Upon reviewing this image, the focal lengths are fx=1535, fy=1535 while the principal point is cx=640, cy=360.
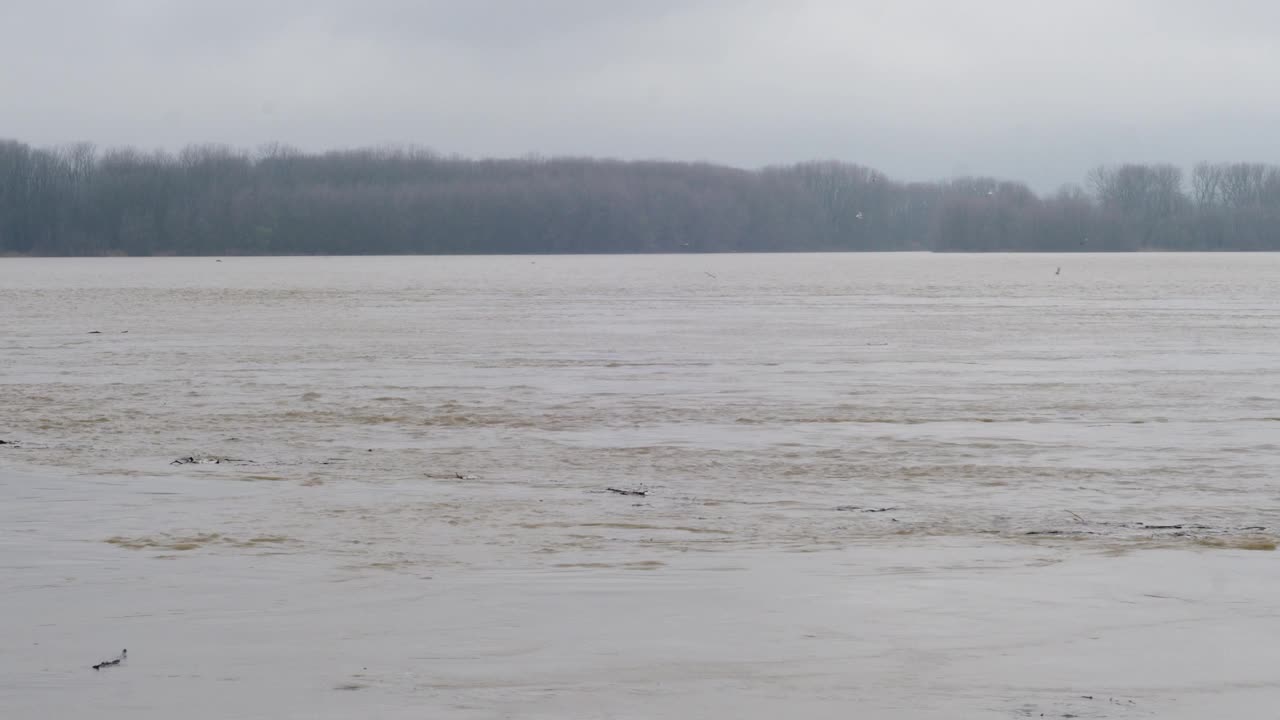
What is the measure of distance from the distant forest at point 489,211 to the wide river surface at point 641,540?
146 metres

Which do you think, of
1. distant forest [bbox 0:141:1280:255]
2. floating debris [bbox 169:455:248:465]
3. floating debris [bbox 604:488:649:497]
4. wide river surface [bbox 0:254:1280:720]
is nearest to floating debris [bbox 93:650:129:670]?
wide river surface [bbox 0:254:1280:720]

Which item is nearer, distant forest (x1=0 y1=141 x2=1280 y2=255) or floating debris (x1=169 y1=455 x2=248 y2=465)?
floating debris (x1=169 y1=455 x2=248 y2=465)

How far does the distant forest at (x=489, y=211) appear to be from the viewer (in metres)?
159

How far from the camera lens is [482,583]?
7664 millimetres

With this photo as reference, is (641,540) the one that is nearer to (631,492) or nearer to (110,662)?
(631,492)

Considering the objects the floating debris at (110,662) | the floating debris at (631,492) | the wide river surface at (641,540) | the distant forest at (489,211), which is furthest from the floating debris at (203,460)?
the distant forest at (489,211)

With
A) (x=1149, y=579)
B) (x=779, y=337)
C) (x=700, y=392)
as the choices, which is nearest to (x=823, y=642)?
(x=1149, y=579)

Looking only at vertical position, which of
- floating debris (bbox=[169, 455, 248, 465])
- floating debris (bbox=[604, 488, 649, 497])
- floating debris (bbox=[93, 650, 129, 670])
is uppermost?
floating debris (bbox=[604, 488, 649, 497])

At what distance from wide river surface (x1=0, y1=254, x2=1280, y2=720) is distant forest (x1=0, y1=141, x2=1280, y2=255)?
479 feet

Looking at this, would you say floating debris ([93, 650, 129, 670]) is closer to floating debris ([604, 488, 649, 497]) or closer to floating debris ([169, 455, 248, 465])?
floating debris ([604, 488, 649, 497])

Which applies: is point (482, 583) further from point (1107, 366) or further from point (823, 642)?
point (1107, 366)

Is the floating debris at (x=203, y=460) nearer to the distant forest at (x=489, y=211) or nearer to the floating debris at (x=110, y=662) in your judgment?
the floating debris at (x=110, y=662)

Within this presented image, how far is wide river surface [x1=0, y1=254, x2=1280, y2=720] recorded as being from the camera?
5957 mm

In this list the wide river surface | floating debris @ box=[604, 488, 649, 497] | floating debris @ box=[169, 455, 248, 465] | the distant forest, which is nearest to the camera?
the wide river surface
